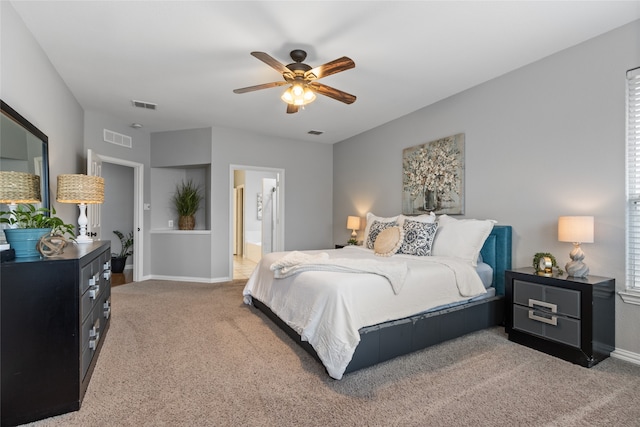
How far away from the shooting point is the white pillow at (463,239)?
3.10m

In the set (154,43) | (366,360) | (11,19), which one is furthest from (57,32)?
(366,360)

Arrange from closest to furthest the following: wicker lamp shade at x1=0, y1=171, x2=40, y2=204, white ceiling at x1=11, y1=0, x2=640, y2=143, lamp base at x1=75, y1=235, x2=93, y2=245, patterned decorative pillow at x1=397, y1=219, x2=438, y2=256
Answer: wicker lamp shade at x1=0, y1=171, x2=40, y2=204
white ceiling at x1=11, y1=0, x2=640, y2=143
lamp base at x1=75, y1=235, x2=93, y2=245
patterned decorative pillow at x1=397, y1=219, x2=438, y2=256

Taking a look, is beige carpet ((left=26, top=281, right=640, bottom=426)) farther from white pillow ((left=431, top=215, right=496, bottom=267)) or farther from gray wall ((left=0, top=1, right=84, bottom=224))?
gray wall ((left=0, top=1, right=84, bottom=224))

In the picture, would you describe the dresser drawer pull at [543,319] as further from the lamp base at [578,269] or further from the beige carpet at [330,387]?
the lamp base at [578,269]

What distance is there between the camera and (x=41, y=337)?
169 centimetres

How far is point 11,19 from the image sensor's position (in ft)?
6.97

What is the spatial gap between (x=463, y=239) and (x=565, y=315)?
1.03m

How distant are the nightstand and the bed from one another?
0.34m

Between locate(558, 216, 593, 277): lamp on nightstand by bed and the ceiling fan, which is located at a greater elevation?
the ceiling fan

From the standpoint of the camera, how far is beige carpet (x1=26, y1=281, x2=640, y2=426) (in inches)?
67.0

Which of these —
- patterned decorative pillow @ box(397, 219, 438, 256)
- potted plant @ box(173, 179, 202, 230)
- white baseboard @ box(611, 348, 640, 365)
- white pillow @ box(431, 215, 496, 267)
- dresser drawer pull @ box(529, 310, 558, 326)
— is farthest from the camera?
potted plant @ box(173, 179, 202, 230)

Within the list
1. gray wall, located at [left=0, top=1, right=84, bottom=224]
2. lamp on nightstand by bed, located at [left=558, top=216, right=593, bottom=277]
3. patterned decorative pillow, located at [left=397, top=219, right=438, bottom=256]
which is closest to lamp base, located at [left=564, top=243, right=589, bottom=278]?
lamp on nightstand by bed, located at [left=558, top=216, right=593, bottom=277]

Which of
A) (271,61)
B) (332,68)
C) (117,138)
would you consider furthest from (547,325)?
(117,138)

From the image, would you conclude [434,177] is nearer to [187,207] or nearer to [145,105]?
[145,105]
